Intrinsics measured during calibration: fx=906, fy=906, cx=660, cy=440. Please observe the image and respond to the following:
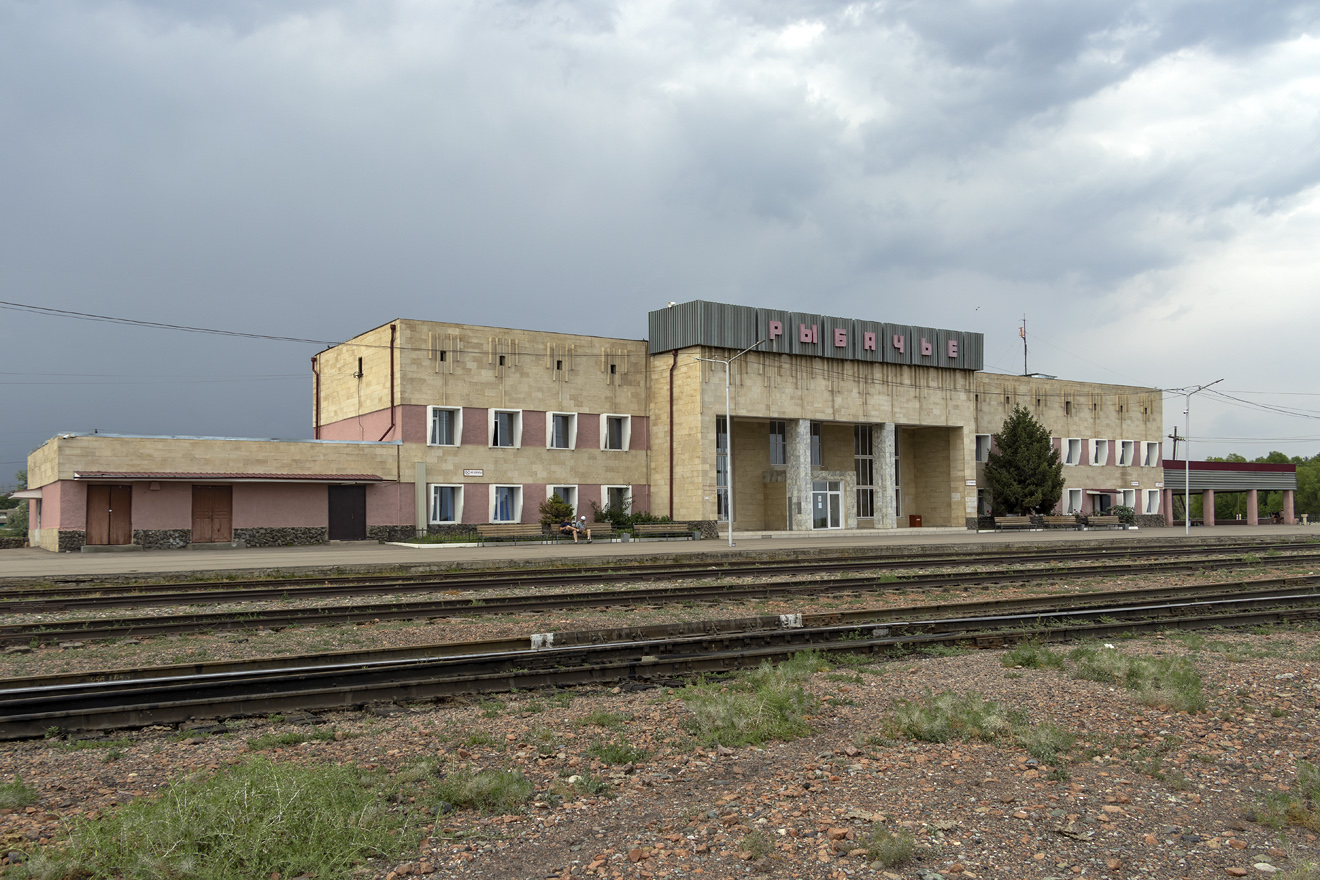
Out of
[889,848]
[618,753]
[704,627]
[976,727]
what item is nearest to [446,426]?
[704,627]

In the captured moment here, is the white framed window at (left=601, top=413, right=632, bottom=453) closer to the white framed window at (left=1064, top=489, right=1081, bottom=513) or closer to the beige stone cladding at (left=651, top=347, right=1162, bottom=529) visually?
the beige stone cladding at (left=651, top=347, right=1162, bottom=529)

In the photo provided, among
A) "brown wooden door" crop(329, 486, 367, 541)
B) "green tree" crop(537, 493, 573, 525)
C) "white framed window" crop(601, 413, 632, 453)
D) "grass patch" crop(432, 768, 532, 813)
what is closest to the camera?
"grass patch" crop(432, 768, 532, 813)

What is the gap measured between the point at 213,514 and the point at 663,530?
19.1 meters

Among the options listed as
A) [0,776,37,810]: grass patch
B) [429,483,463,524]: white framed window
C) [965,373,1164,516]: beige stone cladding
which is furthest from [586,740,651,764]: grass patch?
[965,373,1164,516]: beige stone cladding

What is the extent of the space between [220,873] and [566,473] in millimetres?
38941

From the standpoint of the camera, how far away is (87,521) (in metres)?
34.8

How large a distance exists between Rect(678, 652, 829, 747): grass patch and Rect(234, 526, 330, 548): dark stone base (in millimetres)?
33028

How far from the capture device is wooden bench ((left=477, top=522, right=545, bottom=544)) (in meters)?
38.9

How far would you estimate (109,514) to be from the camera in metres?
35.2

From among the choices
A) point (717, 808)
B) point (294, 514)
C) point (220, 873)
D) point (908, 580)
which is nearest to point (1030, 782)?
point (717, 808)

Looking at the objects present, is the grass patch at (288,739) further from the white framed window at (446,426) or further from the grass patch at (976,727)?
the white framed window at (446,426)

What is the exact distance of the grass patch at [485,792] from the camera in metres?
6.11

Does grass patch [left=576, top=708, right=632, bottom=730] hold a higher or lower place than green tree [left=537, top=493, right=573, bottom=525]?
lower

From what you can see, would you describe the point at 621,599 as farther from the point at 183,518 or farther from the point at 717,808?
the point at 183,518
